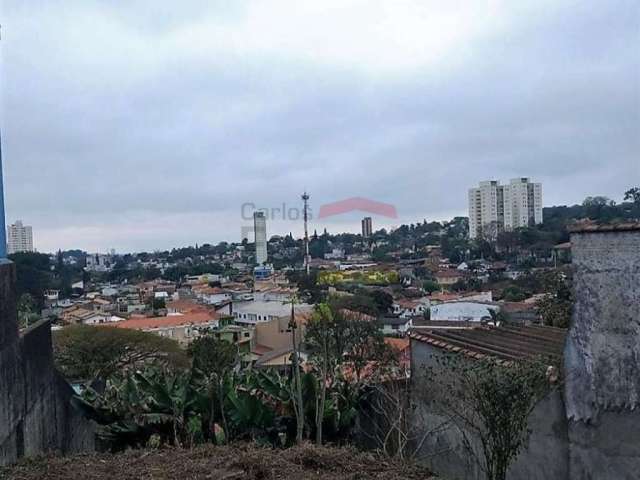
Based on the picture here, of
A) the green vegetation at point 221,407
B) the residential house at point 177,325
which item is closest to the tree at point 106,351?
the residential house at point 177,325

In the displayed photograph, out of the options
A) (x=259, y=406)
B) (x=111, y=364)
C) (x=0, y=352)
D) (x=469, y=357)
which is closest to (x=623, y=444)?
(x=469, y=357)

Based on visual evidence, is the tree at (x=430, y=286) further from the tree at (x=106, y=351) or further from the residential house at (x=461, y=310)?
the tree at (x=106, y=351)

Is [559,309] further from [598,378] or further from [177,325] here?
[177,325]

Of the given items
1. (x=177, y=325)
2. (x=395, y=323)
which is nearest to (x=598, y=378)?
(x=177, y=325)

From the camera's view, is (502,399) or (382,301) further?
(382,301)

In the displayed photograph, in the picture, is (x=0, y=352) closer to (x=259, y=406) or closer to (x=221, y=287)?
(x=259, y=406)
